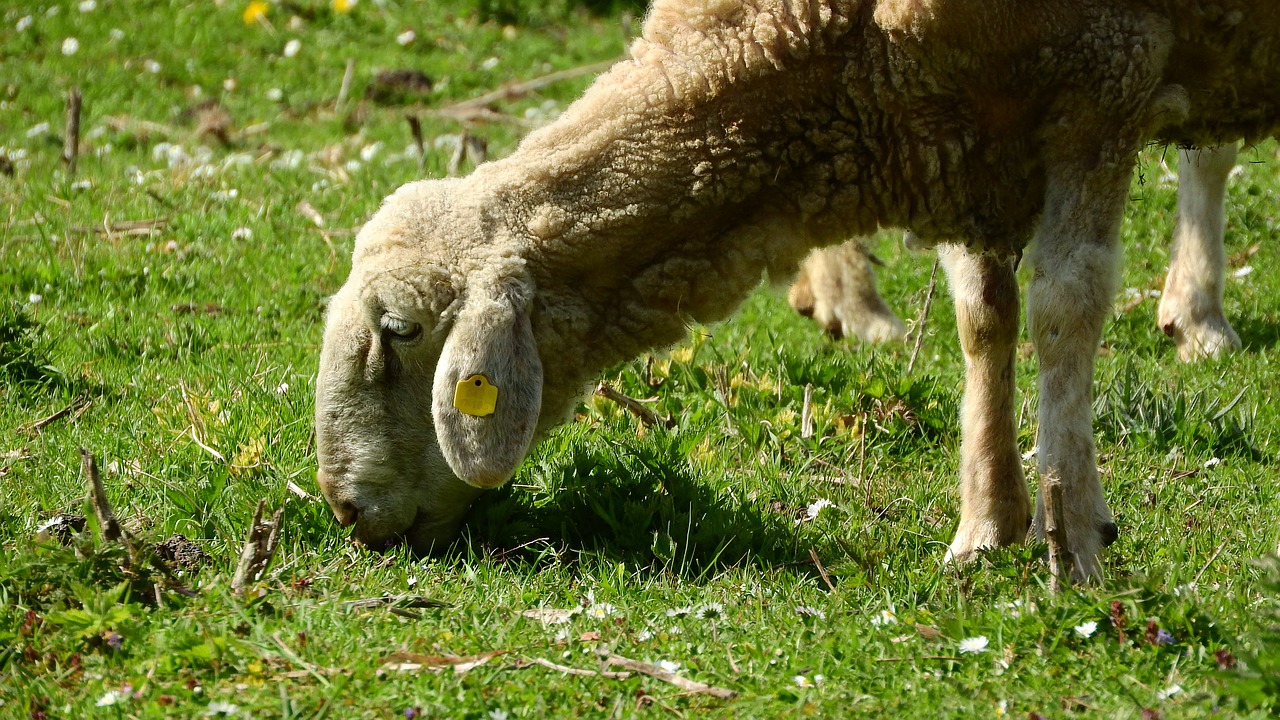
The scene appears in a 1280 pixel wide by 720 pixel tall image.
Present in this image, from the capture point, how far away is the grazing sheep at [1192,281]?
19.4ft

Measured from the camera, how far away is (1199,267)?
5.98m

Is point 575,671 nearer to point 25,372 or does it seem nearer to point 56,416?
point 56,416

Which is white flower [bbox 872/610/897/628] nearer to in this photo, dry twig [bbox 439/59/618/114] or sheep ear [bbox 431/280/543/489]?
sheep ear [bbox 431/280/543/489]

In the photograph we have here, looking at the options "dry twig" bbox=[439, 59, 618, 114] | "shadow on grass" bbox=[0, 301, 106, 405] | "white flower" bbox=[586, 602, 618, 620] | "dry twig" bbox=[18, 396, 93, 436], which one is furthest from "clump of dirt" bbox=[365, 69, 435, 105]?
"white flower" bbox=[586, 602, 618, 620]

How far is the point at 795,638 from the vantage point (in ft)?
11.2

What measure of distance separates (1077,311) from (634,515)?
1.44m

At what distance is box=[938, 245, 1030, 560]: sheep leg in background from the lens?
170 inches

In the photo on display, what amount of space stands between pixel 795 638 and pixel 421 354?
1412mm

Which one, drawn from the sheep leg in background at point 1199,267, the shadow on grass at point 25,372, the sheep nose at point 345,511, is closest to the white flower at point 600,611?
the sheep nose at point 345,511

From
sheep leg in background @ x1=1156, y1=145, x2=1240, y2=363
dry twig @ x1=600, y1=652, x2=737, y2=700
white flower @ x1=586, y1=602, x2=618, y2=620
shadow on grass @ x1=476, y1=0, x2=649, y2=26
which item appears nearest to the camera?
dry twig @ x1=600, y1=652, x2=737, y2=700

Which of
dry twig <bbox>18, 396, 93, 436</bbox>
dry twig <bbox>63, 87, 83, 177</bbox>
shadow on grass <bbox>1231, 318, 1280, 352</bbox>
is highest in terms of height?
dry twig <bbox>63, 87, 83, 177</bbox>

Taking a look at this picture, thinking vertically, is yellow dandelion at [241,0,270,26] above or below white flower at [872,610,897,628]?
above

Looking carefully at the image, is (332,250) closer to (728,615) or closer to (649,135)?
(649,135)

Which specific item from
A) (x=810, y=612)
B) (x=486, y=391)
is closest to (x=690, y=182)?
(x=486, y=391)
